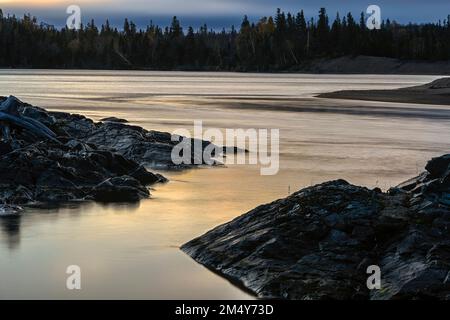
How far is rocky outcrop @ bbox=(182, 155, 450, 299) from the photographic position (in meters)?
11.1

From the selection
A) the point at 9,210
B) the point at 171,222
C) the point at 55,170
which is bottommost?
the point at 171,222

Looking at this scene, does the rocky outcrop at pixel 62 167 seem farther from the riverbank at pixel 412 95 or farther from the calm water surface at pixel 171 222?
the riverbank at pixel 412 95

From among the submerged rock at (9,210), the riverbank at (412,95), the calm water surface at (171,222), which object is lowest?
the calm water surface at (171,222)

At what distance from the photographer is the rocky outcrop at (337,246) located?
36.4 ft

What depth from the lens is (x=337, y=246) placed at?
12117mm

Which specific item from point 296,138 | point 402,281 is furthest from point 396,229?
point 296,138

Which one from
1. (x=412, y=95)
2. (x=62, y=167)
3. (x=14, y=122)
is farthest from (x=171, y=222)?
(x=412, y=95)

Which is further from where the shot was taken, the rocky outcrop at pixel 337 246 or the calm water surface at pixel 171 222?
the calm water surface at pixel 171 222

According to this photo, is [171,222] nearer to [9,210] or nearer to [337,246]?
[9,210]

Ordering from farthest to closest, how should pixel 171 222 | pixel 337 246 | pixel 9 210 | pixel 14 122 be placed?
pixel 14 122, pixel 9 210, pixel 171 222, pixel 337 246

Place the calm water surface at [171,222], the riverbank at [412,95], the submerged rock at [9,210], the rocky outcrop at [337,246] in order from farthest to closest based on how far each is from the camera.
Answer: the riverbank at [412,95] → the submerged rock at [9,210] → the calm water surface at [171,222] → the rocky outcrop at [337,246]

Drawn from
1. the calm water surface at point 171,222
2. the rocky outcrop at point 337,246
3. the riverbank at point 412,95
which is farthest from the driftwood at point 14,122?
the riverbank at point 412,95

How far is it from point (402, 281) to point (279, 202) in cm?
342

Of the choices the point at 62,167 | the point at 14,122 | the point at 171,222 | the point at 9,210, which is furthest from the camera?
the point at 14,122
